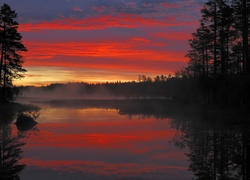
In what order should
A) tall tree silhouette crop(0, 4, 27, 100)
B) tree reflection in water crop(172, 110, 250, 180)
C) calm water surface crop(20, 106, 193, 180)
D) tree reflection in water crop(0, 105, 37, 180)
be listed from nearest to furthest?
tree reflection in water crop(172, 110, 250, 180) → tree reflection in water crop(0, 105, 37, 180) → calm water surface crop(20, 106, 193, 180) → tall tree silhouette crop(0, 4, 27, 100)

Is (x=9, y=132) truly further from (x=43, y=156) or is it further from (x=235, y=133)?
(x=235, y=133)

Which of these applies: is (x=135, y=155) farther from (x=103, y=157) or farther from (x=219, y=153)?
(x=219, y=153)

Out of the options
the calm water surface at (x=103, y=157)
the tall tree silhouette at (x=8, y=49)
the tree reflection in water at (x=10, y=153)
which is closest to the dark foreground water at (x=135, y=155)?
the calm water surface at (x=103, y=157)

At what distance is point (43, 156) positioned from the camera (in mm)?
16906

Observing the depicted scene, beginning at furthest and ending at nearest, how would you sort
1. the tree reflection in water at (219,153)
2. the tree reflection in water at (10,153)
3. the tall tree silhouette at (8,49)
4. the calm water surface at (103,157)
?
the tall tree silhouette at (8,49) < the calm water surface at (103,157) < the tree reflection in water at (10,153) < the tree reflection in water at (219,153)

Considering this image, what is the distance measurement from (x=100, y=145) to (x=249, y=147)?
8854 mm

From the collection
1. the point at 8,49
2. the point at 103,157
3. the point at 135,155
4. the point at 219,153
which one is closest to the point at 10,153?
the point at 103,157

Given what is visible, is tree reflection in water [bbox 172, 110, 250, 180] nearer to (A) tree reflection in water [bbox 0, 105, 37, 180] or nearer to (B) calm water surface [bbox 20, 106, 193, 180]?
(B) calm water surface [bbox 20, 106, 193, 180]

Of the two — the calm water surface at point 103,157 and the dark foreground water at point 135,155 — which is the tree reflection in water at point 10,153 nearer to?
the dark foreground water at point 135,155

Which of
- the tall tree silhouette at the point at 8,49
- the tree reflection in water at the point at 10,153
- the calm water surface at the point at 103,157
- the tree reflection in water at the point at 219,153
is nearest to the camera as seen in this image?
the tree reflection in water at the point at 219,153

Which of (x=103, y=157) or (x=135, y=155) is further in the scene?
(x=135, y=155)

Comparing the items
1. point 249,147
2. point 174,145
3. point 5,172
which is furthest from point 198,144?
point 5,172

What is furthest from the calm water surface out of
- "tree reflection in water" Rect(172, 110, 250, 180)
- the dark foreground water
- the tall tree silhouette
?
the tall tree silhouette

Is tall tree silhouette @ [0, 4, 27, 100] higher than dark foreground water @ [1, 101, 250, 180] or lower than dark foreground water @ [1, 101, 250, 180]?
higher
